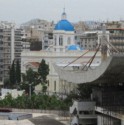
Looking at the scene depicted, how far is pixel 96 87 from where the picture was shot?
133 feet

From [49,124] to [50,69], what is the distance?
105 ft

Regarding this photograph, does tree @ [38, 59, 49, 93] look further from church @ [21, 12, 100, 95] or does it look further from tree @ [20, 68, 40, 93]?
church @ [21, 12, 100, 95]

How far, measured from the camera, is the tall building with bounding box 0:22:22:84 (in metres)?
103

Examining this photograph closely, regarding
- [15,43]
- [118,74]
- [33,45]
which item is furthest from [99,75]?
[33,45]

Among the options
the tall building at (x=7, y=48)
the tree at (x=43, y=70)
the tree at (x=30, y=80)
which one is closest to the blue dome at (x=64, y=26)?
the tree at (x=43, y=70)

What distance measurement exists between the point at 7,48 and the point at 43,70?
33.5 meters

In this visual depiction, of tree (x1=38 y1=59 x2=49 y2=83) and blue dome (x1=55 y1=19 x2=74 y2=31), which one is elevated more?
blue dome (x1=55 y1=19 x2=74 y2=31)

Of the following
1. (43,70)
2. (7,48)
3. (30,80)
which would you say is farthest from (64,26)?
(7,48)

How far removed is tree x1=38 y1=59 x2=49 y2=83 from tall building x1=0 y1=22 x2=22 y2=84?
2824cm

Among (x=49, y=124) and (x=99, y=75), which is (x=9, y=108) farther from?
(x=99, y=75)

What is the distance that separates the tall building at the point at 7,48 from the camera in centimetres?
10281

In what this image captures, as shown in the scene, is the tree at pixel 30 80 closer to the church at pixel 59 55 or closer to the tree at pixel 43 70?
the tree at pixel 43 70

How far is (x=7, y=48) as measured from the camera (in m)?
105

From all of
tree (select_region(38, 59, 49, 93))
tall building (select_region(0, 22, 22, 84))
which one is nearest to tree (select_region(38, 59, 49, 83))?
tree (select_region(38, 59, 49, 93))
